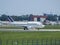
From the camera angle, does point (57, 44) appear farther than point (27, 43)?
Yes

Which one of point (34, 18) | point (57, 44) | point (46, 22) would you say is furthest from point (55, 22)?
point (57, 44)

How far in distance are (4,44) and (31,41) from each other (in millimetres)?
261

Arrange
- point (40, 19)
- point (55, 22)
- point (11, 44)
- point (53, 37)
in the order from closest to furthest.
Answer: point (11, 44)
point (53, 37)
point (55, 22)
point (40, 19)

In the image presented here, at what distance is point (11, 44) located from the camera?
1632 millimetres

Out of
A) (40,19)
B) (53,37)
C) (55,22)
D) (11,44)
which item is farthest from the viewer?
(40,19)

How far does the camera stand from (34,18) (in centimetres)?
2334

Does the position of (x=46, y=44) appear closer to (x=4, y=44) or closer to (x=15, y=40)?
(x=15, y=40)

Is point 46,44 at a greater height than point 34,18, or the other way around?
point 46,44

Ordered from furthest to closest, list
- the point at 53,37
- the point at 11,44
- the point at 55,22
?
the point at 55,22
the point at 53,37
the point at 11,44

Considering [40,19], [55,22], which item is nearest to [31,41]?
[55,22]

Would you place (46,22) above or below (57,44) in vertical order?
below

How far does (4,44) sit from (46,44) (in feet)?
1.30

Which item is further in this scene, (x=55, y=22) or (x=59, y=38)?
(x=55, y=22)

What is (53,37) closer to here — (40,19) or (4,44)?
(4,44)
